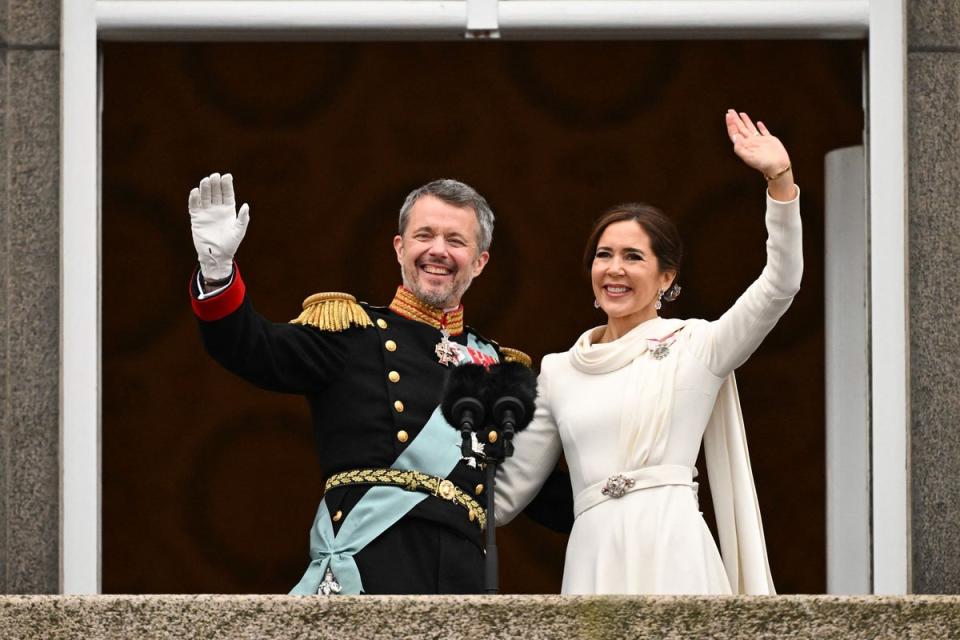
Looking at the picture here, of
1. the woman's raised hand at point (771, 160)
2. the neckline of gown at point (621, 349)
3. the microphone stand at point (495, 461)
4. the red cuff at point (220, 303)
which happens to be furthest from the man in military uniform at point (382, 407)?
the woman's raised hand at point (771, 160)

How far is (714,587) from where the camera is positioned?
5.59m

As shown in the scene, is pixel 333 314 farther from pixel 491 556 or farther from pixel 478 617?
pixel 478 617

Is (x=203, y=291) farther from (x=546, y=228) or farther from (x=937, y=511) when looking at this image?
(x=546, y=228)

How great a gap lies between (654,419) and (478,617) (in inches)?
37.8

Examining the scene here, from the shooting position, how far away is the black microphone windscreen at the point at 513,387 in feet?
17.0

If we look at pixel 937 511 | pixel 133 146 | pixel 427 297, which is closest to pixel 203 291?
pixel 427 297

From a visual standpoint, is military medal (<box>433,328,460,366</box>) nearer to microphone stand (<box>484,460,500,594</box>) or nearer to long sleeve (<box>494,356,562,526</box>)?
long sleeve (<box>494,356,562,526</box>)

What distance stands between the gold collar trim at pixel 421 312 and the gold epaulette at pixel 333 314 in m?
0.10

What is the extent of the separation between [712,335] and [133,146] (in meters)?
4.46

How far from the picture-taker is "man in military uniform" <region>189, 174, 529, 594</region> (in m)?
5.60

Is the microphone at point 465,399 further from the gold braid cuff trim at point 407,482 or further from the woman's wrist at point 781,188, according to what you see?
the woman's wrist at point 781,188

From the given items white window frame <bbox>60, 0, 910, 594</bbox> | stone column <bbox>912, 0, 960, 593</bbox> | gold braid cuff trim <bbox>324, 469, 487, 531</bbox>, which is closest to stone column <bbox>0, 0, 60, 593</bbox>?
white window frame <bbox>60, 0, 910, 594</bbox>

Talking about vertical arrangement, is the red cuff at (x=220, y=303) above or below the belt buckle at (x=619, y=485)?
above

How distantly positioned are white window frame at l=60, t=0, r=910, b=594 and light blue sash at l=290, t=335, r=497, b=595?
2.44 ft
